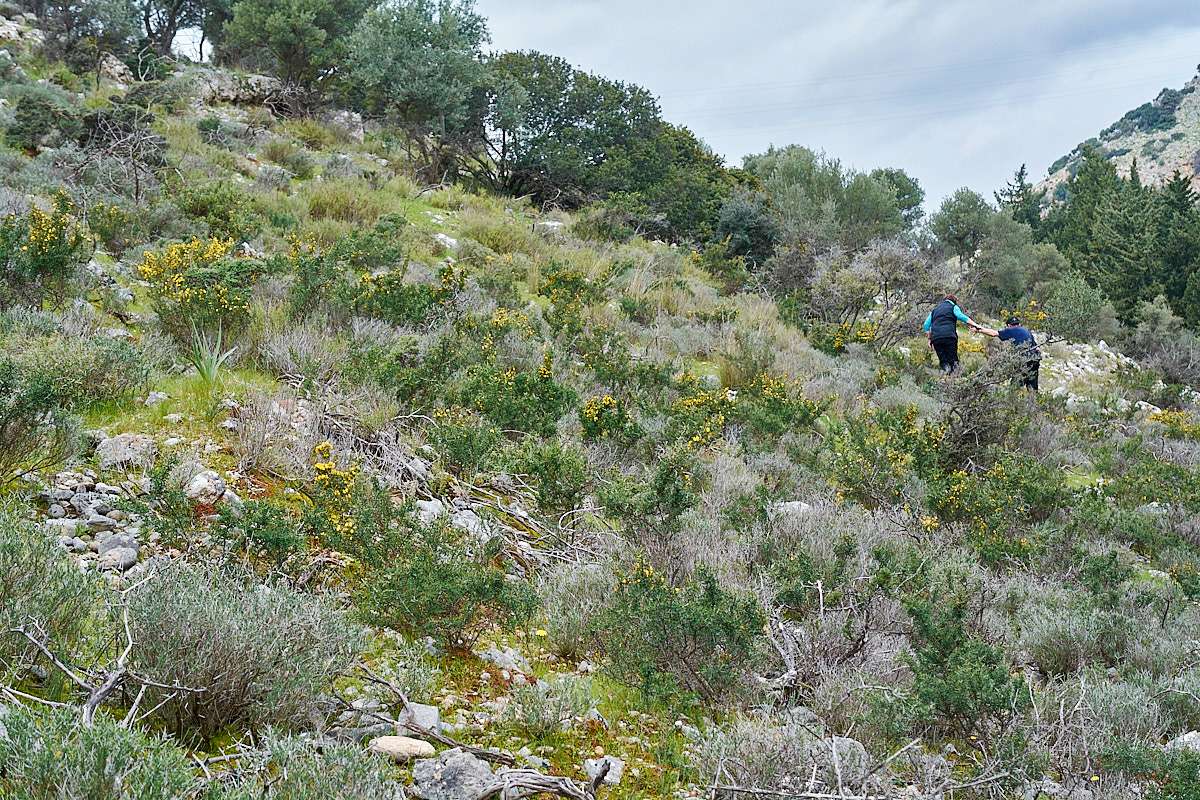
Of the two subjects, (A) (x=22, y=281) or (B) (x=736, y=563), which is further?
(A) (x=22, y=281)

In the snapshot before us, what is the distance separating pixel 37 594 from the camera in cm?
207

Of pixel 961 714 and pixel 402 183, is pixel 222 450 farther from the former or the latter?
pixel 402 183

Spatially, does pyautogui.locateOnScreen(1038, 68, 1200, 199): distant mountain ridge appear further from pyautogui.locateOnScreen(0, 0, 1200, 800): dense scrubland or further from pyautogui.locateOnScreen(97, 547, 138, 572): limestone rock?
pyautogui.locateOnScreen(97, 547, 138, 572): limestone rock

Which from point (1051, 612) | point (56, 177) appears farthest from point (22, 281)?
point (1051, 612)

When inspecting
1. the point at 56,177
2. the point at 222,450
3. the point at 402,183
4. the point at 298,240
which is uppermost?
the point at 402,183

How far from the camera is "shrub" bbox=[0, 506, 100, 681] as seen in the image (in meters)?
1.96

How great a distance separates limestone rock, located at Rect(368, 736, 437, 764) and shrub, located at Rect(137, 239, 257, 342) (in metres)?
3.56

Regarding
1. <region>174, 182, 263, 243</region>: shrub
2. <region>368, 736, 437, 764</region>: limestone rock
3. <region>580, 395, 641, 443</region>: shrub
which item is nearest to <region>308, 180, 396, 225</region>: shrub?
<region>174, 182, 263, 243</region>: shrub

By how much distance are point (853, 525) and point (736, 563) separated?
117 cm

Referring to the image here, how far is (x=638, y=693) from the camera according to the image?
283cm

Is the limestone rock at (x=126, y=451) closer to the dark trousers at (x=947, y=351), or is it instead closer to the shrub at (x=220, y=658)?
the shrub at (x=220, y=658)

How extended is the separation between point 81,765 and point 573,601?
2.13 metres

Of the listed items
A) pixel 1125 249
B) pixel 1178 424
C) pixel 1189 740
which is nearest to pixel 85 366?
pixel 1189 740

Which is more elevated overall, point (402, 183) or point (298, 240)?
point (402, 183)
